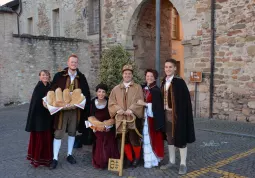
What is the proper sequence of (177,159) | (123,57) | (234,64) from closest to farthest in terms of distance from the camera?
(177,159) < (123,57) < (234,64)

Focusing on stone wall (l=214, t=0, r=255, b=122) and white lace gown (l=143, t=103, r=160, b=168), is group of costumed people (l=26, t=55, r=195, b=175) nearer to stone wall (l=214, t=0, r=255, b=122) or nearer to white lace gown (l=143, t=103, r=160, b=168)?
white lace gown (l=143, t=103, r=160, b=168)

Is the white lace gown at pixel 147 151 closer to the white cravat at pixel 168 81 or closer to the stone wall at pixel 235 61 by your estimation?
the white cravat at pixel 168 81

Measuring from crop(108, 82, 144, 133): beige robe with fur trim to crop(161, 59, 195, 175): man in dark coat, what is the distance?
1.46 feet

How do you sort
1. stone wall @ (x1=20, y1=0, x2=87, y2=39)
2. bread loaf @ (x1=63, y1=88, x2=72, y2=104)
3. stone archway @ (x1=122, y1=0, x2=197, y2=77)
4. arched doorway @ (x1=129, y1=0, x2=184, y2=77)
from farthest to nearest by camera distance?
stone wall @ (x1=20, y1=0, x2=87, y2=39), arched doorway @ (x1=129, y1=0, x2=184, y2=77), stone archway @ (x1=122, y1=0, x2=197, y2=77), bread loaf @ (x1=63, y1=88, x2=72, y2=104)

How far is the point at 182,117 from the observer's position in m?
4.16

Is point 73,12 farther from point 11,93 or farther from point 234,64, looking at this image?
point 234,64

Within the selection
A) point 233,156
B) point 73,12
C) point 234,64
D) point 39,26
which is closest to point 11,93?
point 73,12

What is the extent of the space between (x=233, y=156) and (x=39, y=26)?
16.8 m

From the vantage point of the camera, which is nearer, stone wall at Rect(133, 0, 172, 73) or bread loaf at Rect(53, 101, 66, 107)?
bread loaf at Rect(53, 101, 66, 107)

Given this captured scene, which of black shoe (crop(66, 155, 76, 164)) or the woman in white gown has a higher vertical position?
the woman in white gown

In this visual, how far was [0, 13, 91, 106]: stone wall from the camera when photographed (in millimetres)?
11953

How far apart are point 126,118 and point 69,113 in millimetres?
1026

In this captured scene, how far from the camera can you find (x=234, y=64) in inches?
329

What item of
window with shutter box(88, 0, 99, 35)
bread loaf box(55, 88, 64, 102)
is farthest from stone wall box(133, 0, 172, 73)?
bread loaf box(55, 88, 64, 102)
